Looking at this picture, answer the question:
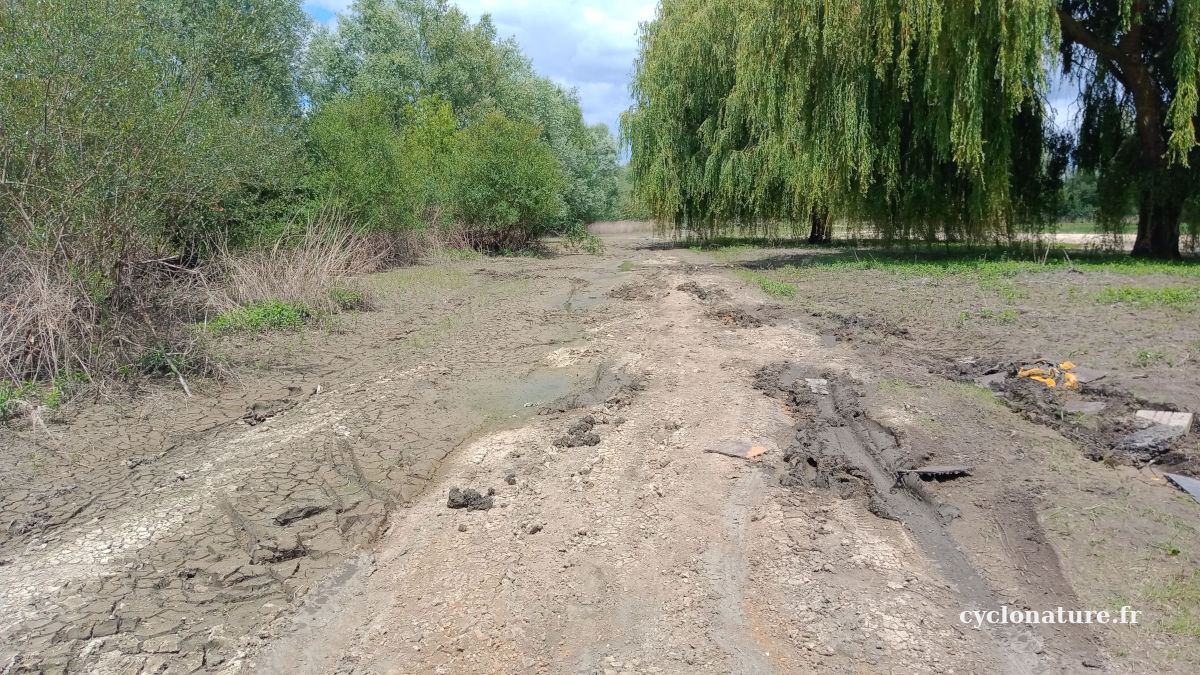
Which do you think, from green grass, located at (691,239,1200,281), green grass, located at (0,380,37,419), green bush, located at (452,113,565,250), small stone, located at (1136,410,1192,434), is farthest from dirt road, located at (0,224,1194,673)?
green bush, located at (452,113,565,250)

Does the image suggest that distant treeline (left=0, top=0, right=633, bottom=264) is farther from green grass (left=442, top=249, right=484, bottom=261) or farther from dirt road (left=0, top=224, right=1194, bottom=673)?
dirt road (left=0, top=224, right=1194, bottom=673)

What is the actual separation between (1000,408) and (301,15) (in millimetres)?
22067

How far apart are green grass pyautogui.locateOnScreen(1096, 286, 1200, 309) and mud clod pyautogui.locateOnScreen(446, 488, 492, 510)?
855 centimetres

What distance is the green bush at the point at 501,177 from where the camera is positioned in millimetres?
25047

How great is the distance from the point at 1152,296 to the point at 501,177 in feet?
64.8

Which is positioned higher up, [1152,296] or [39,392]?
[1152,296]

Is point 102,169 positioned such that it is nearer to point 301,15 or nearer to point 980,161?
point 980,161

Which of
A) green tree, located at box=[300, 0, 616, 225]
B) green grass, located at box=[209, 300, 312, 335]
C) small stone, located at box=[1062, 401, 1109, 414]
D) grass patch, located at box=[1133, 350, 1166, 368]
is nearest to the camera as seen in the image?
small stone, located at box=[1062, 401, 1109, 414]

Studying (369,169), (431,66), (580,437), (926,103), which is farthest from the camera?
(431,66)

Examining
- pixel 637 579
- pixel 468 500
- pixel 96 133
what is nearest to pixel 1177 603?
pixel 637 579

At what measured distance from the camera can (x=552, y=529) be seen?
4.31 meters

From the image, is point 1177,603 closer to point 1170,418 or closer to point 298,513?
point 1170,418

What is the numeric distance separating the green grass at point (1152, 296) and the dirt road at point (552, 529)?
167 inches

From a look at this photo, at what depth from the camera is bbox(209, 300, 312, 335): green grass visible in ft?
31.8
